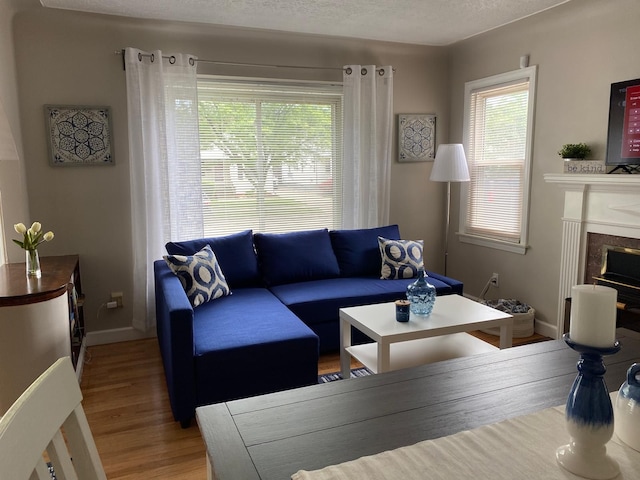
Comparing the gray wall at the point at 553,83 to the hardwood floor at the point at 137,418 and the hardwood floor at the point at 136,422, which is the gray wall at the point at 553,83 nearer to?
the hardwood floor at the point at 137,418

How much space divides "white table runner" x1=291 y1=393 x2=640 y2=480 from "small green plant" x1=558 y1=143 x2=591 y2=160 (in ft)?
9.24

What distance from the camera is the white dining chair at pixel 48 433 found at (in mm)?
696

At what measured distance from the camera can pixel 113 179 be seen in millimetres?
3709

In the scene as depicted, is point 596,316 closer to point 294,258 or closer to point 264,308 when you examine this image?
point 264,308

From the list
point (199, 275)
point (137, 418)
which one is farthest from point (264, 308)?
point (137, 418)

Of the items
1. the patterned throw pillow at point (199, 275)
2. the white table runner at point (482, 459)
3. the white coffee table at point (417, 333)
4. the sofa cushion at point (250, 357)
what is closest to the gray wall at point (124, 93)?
the patterned throw pillow at point (199, 275)

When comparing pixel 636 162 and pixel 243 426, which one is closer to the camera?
pixel 243 426

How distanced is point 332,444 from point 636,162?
2.93 m

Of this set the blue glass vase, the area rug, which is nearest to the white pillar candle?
the blue glass vase

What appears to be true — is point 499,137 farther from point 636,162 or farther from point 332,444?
point 332,444

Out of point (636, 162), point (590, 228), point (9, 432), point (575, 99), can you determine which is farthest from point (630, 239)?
point (9, 432)

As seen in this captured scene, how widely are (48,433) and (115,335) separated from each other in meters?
3.29

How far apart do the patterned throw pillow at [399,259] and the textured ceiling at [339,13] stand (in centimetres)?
179

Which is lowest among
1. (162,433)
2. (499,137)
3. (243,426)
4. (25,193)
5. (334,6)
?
(162,433)
